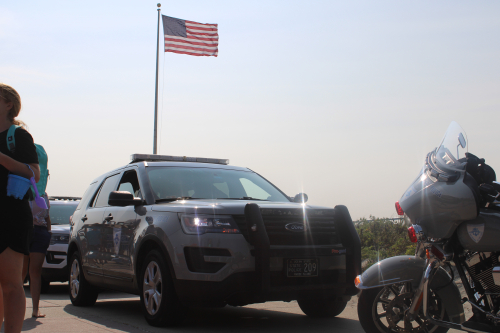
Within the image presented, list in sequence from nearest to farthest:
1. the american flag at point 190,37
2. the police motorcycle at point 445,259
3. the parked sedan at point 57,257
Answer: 1. the police motorcycle at point 445,259
2. the parked sedan at point 57,257
3. the american flag at point 190,37

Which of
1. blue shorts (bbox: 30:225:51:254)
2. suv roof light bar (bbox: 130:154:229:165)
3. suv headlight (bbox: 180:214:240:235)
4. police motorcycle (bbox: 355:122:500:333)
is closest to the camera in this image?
police motorcycle (bbox: 355:122:500:333)

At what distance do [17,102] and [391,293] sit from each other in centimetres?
328

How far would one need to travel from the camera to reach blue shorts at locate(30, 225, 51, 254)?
7.37 meters

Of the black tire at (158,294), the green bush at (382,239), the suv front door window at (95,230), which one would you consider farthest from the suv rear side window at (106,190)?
the green bush at (382,239)

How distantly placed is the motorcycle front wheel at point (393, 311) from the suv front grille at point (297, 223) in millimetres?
1391

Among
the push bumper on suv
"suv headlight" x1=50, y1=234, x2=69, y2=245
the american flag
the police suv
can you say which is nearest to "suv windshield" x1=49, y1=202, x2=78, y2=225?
"suv headlight" x1=50, y1=234, x2=69, y2=245

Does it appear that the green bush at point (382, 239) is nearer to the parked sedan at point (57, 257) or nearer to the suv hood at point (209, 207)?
the suv hood at point (209, 207)

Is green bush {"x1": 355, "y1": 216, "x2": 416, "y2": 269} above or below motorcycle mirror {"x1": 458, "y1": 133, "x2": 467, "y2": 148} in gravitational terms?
below

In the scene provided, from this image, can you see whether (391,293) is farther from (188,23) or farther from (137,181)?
(188,23)

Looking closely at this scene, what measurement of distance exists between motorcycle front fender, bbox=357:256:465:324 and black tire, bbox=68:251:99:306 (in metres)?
4.84

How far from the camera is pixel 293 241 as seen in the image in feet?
20.0

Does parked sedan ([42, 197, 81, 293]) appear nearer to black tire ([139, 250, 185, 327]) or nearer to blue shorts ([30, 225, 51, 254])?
blue shorts ([30, 225, 51, 254])

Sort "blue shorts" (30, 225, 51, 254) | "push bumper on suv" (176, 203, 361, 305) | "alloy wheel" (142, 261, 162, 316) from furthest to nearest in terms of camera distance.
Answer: "blue shorts" (30, 225, 51, 254), "alloy wheel" (142, 261, 162, 316), "push bumper on suv" (176, 203, 361, 305)

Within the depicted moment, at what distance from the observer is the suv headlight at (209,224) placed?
5875 millimetres
